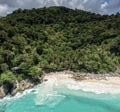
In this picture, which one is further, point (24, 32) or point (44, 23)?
point (44, 23)

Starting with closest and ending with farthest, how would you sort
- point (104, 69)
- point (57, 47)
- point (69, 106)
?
point (69, 106) → point (104, 69) → point (57, 47)

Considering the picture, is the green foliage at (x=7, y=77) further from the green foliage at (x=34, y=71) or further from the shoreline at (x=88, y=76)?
the shoreline at (x=88, y=76)

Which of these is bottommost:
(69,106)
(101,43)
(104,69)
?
(69,106)

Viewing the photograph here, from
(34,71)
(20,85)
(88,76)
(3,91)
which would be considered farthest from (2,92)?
(88,76)

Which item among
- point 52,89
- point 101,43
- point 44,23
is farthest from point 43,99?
point 44,23

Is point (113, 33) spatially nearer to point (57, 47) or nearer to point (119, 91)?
point (57, 47)

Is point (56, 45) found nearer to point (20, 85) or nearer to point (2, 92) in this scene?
point (20, 85)

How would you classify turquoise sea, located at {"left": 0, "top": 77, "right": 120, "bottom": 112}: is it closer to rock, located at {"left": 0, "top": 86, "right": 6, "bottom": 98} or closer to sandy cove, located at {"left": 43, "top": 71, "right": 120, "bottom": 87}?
rock, located at {"left": 0, "top": 86, "right": 6, "bottom": 98}

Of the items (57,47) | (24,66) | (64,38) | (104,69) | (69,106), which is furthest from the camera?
(64,38)
